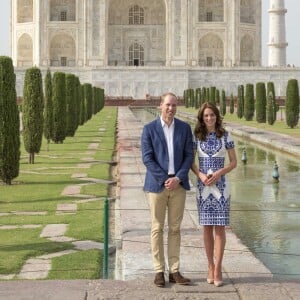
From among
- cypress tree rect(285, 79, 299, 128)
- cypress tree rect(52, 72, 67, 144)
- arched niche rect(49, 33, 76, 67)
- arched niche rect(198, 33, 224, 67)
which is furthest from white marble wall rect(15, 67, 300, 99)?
cypress tree rect(52, 72, 67, 144)

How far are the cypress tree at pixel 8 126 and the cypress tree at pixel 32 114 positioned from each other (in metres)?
2.44

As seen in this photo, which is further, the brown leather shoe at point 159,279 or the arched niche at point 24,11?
the arched niche at point 24,11

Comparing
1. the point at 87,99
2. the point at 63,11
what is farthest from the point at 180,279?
the point at 63,11

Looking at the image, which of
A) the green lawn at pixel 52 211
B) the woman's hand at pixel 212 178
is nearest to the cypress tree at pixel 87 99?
the green lawn at pixel 52 211

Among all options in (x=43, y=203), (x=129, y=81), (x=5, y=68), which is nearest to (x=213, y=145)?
(x=43, y=203)

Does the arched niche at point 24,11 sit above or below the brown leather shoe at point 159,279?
above

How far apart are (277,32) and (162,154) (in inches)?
1843

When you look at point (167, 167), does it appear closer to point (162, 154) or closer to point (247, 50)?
point (162, 154)

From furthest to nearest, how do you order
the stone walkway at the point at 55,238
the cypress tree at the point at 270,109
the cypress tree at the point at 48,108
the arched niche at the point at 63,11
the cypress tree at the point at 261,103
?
the arched niche at the point at 63,11 → the cypress tree at the point at 261,103 → the cypress tree at the point at 270,109 → the cypress tree at the point at 48,108 → the stone walkway at the point at 55,238

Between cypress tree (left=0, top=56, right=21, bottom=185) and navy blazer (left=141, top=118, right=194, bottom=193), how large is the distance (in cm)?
526

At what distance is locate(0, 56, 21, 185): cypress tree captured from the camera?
30.7 ft

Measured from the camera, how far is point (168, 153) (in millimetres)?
4359

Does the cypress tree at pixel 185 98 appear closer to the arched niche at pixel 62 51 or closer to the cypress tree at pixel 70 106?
the arched niche at pixel 62 51

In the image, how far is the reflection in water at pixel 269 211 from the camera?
18.7 feet
